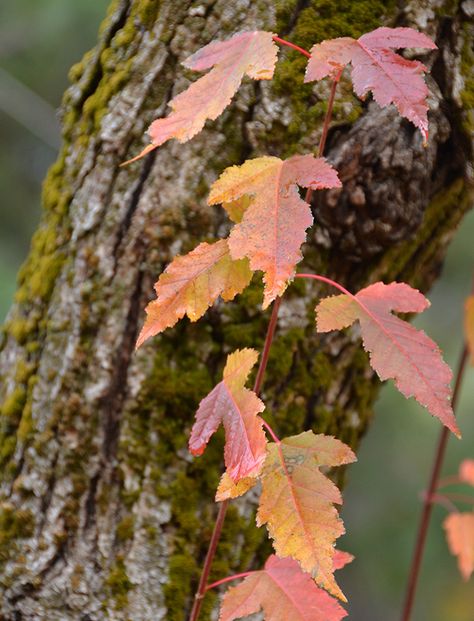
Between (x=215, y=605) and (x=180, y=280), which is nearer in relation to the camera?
(x=180, y=280)

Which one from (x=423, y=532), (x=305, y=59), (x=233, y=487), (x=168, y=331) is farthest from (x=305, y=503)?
(x=305, y=59)

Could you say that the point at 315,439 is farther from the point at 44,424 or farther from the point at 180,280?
the point at 44,424

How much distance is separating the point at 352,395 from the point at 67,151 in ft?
1.77

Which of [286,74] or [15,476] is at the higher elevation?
[286,74]

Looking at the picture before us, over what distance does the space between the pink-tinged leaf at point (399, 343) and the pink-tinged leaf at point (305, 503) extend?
0.09 meters

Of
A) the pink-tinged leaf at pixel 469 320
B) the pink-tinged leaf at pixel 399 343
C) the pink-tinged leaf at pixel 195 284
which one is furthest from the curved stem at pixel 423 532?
the pink-tinged leaf at pixel 195 284

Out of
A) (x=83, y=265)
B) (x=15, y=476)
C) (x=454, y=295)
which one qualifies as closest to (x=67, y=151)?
(x=83, y=265)

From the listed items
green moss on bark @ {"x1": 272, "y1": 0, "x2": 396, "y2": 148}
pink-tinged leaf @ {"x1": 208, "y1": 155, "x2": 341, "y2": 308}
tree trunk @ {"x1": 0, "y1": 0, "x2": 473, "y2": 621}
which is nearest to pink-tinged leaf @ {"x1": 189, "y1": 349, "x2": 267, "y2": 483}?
pink-tinged leaf @ {"x1": 208, "y1": 155, "x2": 341, "y2": 308}

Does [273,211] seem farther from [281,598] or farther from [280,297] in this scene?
[281,598]

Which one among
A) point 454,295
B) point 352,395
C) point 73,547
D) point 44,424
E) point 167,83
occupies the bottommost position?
point 454,295

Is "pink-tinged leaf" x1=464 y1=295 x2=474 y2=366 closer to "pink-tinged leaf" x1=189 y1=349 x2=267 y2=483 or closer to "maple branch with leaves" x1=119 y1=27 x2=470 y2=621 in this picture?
"maple branch with leaves" x1=119 y1=27 x2=470 y2=621

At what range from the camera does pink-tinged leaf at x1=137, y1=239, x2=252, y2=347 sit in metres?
0.76

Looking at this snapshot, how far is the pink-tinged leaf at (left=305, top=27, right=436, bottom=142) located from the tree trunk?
247 millimetres

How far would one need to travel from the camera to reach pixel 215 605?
103 cm
